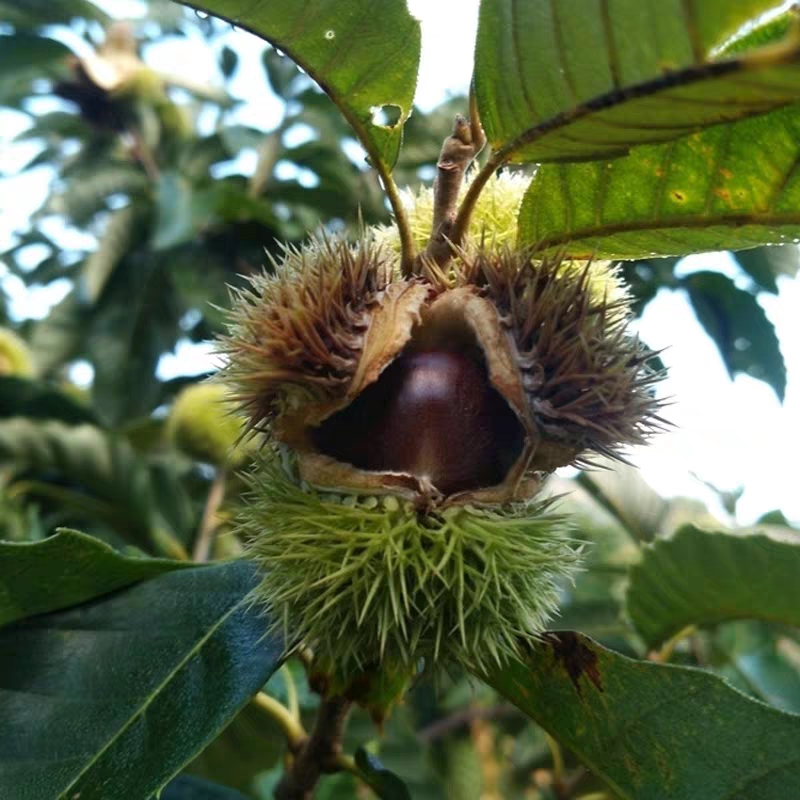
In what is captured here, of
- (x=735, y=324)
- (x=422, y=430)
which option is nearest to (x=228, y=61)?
(x=735, y=324)

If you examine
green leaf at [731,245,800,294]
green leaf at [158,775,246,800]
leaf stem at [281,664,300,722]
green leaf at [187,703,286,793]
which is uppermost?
green leaf at [731,245,800,294]

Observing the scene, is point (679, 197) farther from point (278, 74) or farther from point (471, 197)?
point (278, 74)

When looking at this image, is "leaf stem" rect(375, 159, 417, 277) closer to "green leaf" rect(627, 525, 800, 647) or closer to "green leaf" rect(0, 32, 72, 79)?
"green leaf" rect(627, 525, 800, 647)

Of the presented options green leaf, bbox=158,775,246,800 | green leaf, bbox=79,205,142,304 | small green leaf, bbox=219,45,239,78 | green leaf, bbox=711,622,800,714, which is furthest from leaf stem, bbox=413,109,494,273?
small green leaf, bbox=219,45,239,78

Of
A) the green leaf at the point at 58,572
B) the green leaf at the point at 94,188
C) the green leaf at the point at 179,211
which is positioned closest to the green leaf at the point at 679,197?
the green leaf at the point at 58,572

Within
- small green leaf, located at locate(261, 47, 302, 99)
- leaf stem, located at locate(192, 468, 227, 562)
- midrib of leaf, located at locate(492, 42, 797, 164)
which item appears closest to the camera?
midrib of leaf, located at locate(492, 42, 797, 164)

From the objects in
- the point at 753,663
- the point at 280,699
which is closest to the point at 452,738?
the point at 753,663
